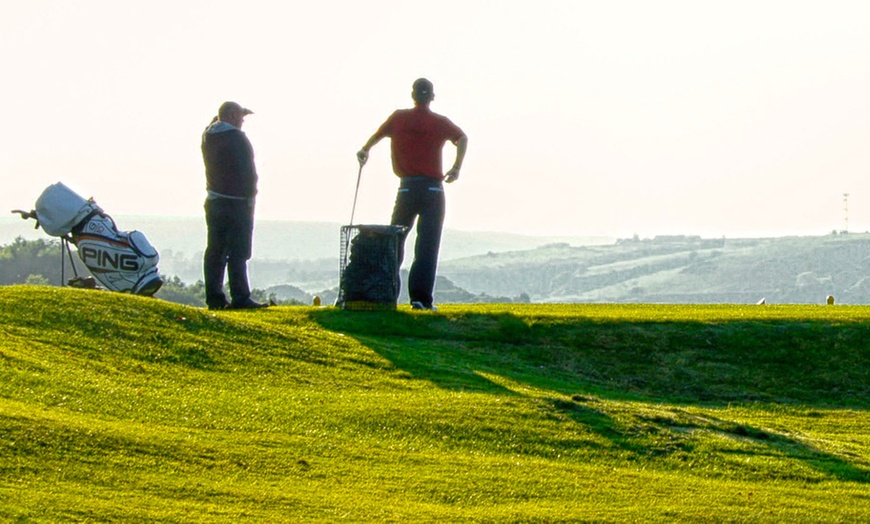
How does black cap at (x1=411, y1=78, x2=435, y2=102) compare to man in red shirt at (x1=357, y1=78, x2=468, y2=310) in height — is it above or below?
above

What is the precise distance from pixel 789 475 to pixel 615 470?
1822 mm

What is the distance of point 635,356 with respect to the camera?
905 inches

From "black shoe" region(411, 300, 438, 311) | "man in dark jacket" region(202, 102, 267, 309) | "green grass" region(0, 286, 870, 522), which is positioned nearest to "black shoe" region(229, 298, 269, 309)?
"man in dark jacket" region(202, 102, 267, 309)

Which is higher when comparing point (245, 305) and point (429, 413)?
point (245, 305)

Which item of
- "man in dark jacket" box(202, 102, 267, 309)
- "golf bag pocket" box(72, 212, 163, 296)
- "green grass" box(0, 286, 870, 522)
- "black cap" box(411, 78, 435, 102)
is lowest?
"green grass" box(0, 286, 870, 522)

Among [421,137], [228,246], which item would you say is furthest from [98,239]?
[421,137]

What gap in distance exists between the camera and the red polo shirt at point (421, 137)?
24.8 meters

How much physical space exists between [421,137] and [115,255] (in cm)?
497

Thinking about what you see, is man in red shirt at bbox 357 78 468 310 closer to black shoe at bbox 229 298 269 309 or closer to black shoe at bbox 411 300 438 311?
black shoe at bbox 411 300 438 311

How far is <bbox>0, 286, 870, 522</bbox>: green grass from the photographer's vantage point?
534 inches

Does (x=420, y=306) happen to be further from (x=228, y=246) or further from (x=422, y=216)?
(x=228, y=246)

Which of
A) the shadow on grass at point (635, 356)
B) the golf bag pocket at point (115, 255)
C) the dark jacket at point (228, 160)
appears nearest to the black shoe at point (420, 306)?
the shadow on grass at point (635, 356)

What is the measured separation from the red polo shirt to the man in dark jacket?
2.19 m

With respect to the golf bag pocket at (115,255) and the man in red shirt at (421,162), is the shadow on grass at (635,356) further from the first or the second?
the golf bag pocket at (115,255)
